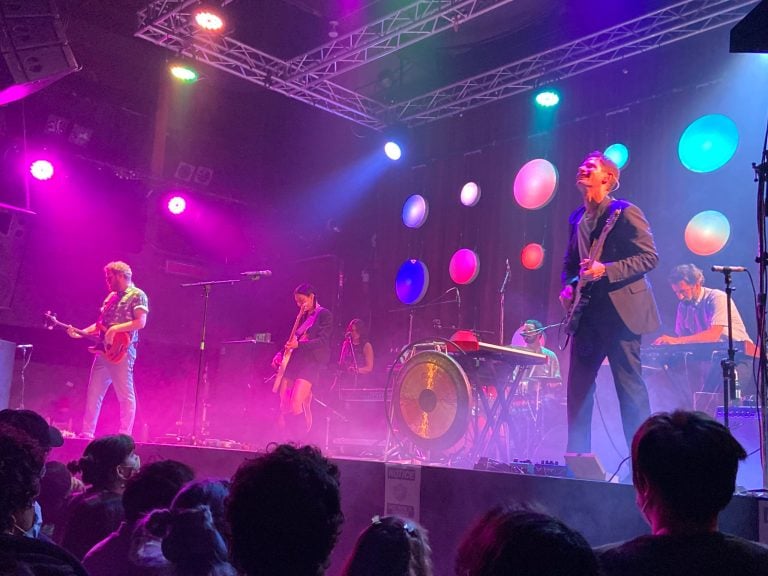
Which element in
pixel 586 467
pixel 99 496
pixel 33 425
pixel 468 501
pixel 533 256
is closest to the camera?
pixel 99 496

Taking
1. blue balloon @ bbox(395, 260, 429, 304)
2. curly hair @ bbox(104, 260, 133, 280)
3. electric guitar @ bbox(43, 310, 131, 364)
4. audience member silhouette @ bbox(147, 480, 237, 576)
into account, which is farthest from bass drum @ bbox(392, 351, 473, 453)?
blue balloon @ bbox(395, 260, 429, 304)

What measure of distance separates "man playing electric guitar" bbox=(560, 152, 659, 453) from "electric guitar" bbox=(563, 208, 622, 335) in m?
0.02

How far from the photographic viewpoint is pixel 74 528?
363cm

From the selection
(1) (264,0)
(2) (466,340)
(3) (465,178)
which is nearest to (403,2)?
(1) (264,0)

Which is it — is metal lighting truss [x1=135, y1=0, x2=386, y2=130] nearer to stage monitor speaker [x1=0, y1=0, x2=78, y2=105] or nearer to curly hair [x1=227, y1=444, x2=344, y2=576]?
stage monitor speaker [x1=0, y1=0, x2=78, y2=105]

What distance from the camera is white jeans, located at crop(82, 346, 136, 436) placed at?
8281mm

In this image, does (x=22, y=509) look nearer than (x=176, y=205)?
Yes

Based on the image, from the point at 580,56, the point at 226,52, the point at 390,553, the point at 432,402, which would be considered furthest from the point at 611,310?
the point at 226,52

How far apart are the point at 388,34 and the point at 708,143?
4.27 meters

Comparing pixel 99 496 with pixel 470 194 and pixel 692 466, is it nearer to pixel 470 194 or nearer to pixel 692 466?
pixel 692 466

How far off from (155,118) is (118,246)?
7.41 ft

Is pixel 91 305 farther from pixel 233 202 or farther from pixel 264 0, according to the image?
pixel 264 0

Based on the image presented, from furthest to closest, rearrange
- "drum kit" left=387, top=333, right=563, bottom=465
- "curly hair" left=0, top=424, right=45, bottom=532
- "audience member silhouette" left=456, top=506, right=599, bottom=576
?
"drum kit" left=387, top=333, right=563, bottom=465 < "curly hair" left=0, top=424, right=45, bottom=532 < "audience member silhouette" left=456, top=506, right=599, bottom=576

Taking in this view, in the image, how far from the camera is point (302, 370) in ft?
29.7
